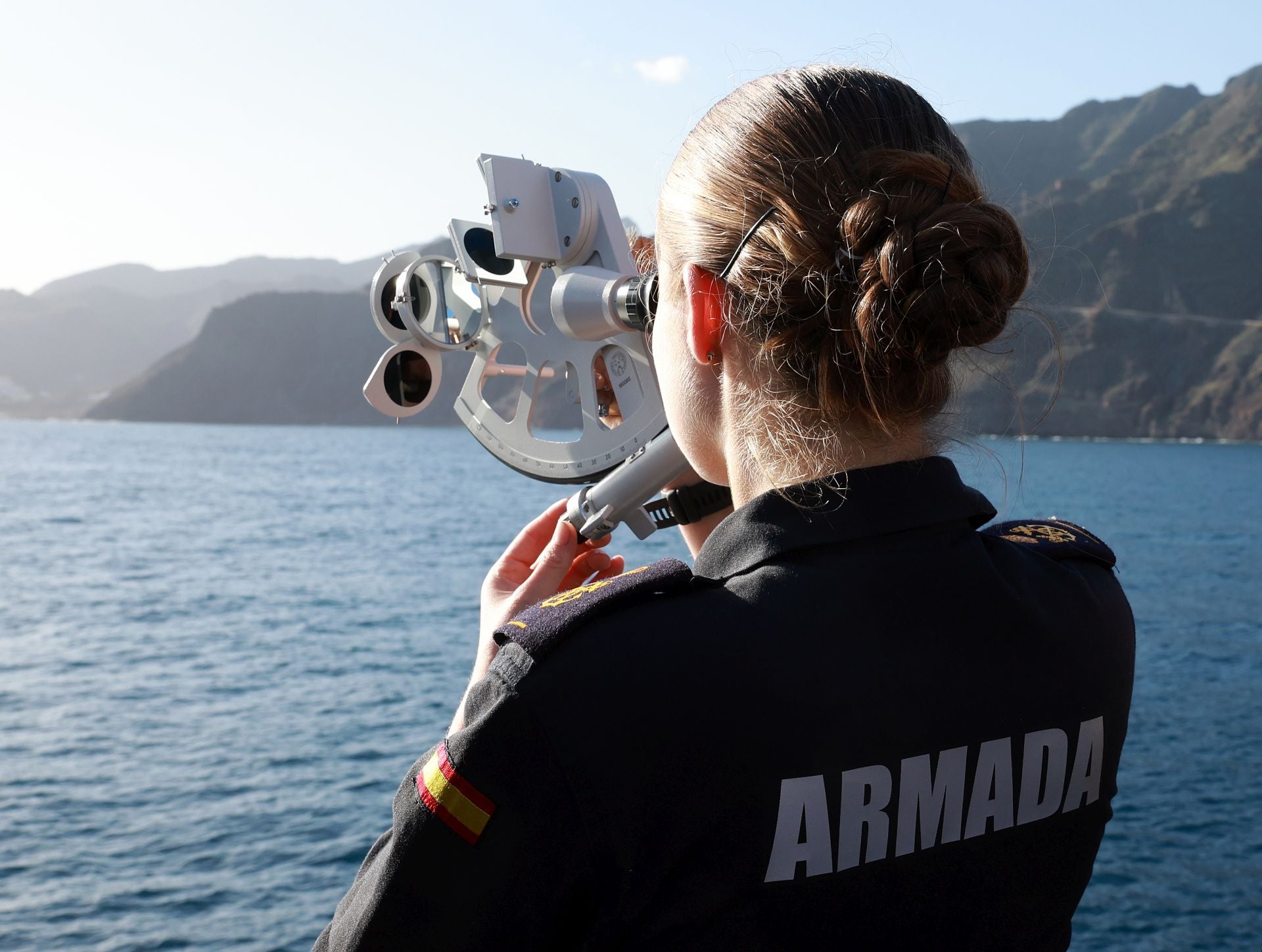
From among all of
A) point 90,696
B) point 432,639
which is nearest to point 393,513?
point 432,639

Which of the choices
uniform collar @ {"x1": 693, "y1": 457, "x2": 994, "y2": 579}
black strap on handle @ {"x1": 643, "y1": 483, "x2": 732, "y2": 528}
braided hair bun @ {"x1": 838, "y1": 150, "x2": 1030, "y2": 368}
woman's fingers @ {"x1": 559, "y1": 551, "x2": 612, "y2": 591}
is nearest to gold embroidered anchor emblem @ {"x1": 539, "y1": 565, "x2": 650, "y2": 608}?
uniform collar @ {"x1": 693, "y1": 457, "x2": 994, "y2": 579}

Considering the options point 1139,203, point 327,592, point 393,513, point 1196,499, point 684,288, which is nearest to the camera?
point 684,288

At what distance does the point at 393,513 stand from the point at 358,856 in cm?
5118

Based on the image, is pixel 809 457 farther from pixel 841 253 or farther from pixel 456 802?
pixel 456 802

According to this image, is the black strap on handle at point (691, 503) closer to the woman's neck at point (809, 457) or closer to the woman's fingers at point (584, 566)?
the woman's fingers at point (584, 566)

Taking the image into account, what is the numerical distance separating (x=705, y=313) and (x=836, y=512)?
0.31 metres

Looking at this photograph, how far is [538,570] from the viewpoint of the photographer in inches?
73.2

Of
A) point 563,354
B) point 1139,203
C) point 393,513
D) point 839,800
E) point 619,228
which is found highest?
point 1139,203

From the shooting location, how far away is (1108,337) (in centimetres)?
12694

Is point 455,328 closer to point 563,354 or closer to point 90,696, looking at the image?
point 563,354

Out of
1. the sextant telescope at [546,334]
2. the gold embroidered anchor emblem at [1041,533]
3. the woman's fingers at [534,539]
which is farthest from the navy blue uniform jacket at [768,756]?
the sextant telescope at [546,334]

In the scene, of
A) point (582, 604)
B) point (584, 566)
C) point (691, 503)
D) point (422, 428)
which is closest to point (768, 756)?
point (582, 604)

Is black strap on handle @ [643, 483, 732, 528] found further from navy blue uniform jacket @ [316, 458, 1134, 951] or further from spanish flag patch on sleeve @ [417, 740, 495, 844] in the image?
spanish flag patch on sleeve @ [417, 740, 495, 844]

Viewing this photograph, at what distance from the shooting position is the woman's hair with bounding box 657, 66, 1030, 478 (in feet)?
4.49
